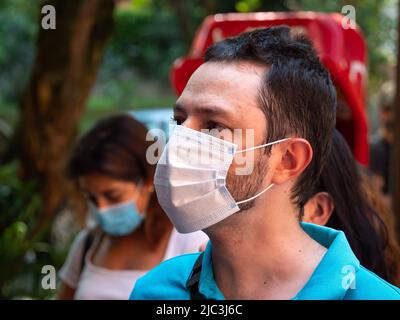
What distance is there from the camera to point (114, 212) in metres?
3.26

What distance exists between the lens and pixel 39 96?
6113 millimetres

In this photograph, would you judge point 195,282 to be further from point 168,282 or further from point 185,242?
point 185,242

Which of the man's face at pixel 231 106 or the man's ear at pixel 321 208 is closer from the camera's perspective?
the man's face at pixel 231 106

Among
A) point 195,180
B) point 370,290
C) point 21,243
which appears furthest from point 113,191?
point 21,243

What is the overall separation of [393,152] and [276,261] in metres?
2.96

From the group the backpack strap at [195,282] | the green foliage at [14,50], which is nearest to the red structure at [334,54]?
the backpack strap at [195,282]

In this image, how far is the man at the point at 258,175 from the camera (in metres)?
1.62

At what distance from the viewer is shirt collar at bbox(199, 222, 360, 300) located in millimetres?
1562

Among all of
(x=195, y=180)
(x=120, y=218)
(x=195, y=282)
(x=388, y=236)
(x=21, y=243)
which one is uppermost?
(x=195, y=180)

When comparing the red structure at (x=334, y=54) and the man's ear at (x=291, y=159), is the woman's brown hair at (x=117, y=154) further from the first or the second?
the man's ear at (x=291, y=159)

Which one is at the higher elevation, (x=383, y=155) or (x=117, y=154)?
(x=117, y=154)

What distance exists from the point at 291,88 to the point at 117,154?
5.63 feet
